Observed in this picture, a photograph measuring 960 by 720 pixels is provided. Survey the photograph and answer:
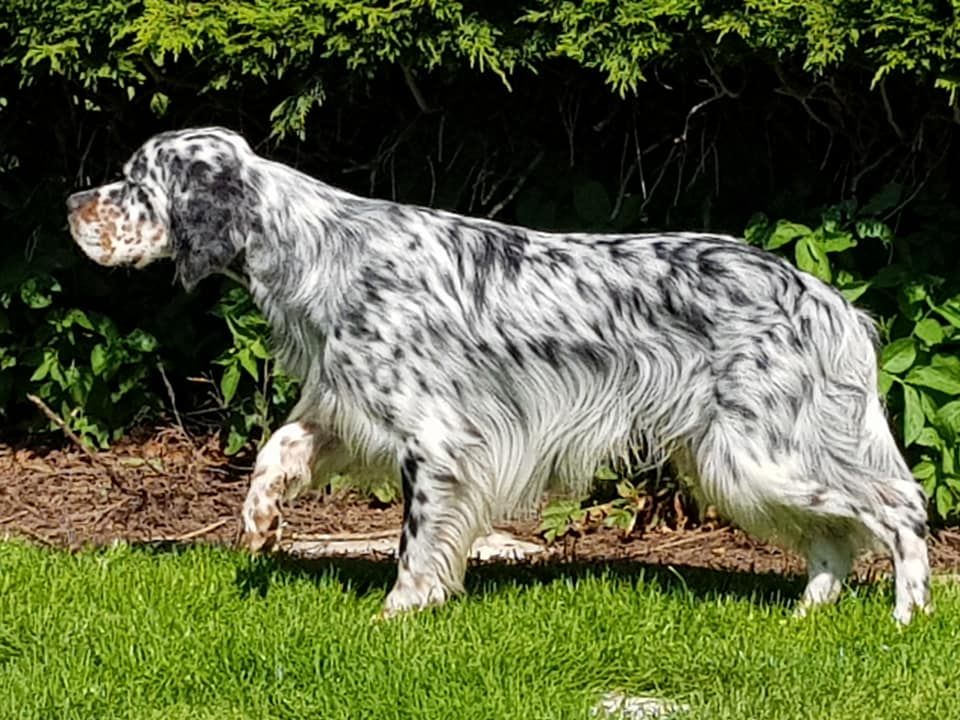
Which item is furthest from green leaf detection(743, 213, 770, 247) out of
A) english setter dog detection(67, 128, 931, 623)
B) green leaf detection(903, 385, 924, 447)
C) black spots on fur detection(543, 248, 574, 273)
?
black spots on fur detection(543, 248, 574, 273)

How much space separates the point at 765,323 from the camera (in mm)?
5363

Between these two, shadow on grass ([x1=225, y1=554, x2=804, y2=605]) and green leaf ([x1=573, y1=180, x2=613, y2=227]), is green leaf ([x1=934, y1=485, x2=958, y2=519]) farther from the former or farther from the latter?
green leaf ([x1=573, y1=180, x2=613, y2=227])

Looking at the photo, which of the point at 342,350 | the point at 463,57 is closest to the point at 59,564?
the point at 342,350

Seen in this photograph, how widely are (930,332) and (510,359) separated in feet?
5.51

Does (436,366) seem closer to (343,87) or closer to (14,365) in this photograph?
(343,87)

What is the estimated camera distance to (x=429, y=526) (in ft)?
17.6

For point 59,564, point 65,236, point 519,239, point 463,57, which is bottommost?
point 59,564

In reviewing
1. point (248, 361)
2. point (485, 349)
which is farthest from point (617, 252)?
point (248, 361)

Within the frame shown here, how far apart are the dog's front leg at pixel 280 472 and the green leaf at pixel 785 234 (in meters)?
1.83

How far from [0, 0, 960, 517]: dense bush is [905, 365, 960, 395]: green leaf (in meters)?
0.01

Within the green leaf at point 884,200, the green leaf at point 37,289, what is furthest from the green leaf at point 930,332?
the green leaf at point 37,289

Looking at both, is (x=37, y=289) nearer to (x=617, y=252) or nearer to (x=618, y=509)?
(x=618, y=509)

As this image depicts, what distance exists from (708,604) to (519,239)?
4.08 feet

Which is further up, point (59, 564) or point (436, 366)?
point (436, 366)
